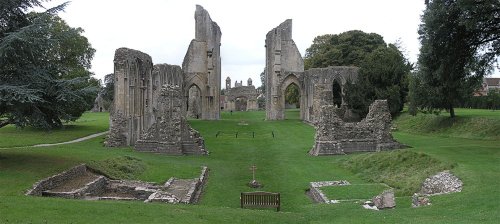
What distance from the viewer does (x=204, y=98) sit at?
59.8m

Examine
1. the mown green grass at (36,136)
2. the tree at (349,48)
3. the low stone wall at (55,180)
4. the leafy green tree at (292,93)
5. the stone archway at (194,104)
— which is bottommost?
the low stone wall at (55,180)

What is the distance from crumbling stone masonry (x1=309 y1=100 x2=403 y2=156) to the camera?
28.1 m

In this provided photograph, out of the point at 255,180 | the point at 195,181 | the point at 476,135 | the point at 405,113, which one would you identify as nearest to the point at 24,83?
the point at 195,181

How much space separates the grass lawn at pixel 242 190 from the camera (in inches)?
437

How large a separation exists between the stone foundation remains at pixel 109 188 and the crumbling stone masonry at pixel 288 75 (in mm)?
37604

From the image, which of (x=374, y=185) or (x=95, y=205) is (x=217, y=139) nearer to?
(x=374, y=185)

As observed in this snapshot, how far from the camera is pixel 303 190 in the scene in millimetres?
18156

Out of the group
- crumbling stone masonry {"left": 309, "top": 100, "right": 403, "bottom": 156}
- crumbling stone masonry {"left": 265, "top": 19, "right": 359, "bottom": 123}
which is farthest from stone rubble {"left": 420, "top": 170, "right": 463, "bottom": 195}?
crumbling stone masonry {"left": 265, "top": 19, "right": 359, "bottom": 123}

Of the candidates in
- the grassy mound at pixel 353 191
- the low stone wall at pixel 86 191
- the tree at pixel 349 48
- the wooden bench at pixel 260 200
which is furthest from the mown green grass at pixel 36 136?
the tree at pixel 349 48

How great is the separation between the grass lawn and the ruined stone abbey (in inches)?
68.3

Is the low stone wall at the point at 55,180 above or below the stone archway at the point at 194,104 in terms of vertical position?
below

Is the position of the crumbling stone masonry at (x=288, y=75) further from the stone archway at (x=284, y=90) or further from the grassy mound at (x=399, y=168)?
the grassy mound at (x=399, y=168)

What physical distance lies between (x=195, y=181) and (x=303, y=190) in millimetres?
4095

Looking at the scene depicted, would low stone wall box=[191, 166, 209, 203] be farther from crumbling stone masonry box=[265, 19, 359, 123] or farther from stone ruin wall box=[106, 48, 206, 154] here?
crumbling stone masonry box=[265, 19, 359, 123]
